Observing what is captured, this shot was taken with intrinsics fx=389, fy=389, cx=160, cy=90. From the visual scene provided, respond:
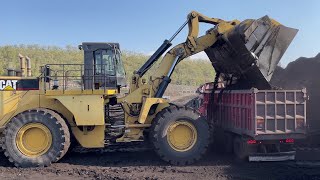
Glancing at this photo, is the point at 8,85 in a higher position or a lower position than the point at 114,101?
higher

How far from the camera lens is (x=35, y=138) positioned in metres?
9.16

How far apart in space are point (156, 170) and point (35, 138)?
9.71ft

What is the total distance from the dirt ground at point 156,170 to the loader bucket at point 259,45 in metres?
2.02

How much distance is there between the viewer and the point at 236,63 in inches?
396

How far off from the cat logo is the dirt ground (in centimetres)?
182

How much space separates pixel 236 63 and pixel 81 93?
13.2 feet

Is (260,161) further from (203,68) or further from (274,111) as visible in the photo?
(203,68)

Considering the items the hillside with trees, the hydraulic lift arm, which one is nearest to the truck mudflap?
the hydraulic lift arm

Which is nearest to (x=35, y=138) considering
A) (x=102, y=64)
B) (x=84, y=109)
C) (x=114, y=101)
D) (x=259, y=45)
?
(x=84, y=109)

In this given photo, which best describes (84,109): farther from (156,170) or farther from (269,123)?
(269,123)

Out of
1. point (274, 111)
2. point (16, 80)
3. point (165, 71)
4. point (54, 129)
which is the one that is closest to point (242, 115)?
point (274, 111)

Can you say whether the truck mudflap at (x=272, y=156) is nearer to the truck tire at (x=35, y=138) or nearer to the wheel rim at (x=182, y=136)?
the wheel rim at (x=182, y=136)

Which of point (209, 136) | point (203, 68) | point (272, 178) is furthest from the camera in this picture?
point (203, 68)

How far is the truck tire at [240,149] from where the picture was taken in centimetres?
911
